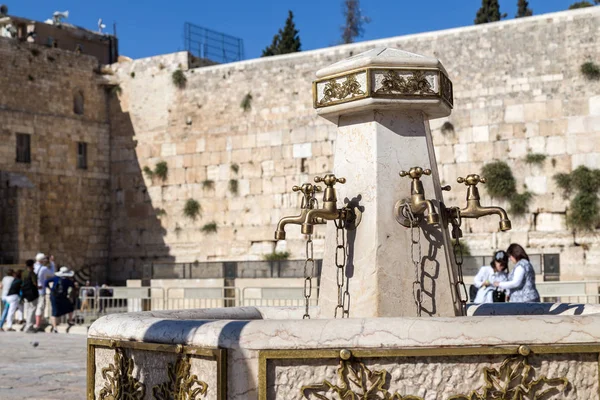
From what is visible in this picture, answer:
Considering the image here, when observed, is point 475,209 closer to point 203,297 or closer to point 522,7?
point 203,297

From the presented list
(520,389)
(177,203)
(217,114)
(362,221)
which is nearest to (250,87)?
(217,114)

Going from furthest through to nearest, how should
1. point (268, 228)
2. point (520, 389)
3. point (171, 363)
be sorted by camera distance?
point (268, 228)
point (171, 363)
point (520, 389)

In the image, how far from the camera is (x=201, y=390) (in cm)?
407

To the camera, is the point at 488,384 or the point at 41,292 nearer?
the point at 488,384

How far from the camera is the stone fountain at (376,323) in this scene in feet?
12.8

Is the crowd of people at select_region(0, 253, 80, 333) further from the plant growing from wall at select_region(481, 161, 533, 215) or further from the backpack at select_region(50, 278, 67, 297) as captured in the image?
the plant growing from wall at select_region(481, 161, 533, 215)

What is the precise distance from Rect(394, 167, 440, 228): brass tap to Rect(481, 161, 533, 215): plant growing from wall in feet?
41.9

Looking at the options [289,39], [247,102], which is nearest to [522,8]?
[289,39]

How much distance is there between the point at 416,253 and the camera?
4.94 metres

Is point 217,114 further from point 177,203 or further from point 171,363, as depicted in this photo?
point 171,363

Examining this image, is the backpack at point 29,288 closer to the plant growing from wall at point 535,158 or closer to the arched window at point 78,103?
the arched window at point 78,103

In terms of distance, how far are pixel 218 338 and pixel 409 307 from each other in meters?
Answer: 1.28

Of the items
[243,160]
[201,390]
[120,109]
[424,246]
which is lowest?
[201,390]

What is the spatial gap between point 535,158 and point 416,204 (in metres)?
13.1
